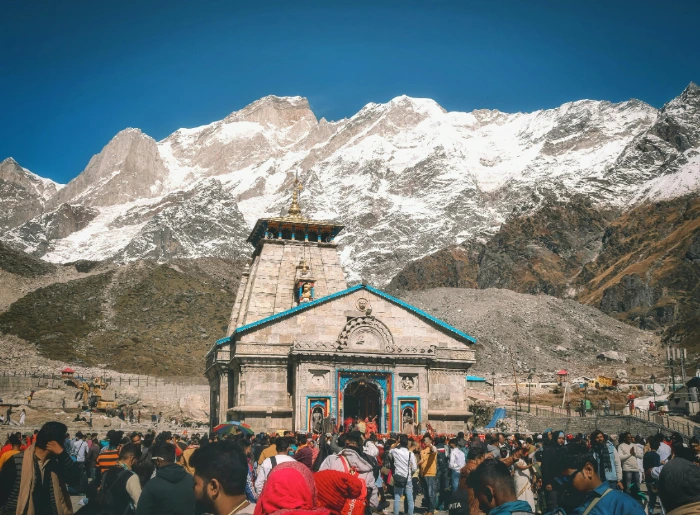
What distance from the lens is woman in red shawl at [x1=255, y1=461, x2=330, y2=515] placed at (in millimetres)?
5707

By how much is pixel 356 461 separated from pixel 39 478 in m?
4.25

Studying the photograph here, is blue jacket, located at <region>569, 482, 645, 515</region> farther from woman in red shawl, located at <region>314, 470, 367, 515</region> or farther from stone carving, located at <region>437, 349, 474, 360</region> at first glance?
stone carving, located at <region>437, 349, 474, 360</region>

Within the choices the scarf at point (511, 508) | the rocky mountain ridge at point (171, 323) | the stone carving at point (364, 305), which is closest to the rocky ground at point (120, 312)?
the rocky mountain ridge at point (171, 323)

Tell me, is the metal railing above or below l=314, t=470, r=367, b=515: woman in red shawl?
above

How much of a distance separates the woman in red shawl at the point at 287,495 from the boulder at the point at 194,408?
162 ft

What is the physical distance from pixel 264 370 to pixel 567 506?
25630 millimetres

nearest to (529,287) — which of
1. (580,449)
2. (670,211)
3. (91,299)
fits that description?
(670,211)

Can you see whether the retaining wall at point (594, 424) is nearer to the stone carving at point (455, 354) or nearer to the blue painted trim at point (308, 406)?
the stone carving at point (455, 354)

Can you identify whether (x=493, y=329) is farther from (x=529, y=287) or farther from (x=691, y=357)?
(x=529, y=287)

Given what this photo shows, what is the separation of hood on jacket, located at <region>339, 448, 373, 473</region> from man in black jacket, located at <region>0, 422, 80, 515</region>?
3.76 m

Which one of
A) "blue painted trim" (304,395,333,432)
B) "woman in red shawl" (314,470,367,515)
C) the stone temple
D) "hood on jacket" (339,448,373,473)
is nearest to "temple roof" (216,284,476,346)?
the stone temple

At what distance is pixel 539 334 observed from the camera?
84.8m

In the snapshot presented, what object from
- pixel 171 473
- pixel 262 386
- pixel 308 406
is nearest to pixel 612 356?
pixel 308 406

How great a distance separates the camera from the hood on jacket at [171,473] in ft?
25.5
